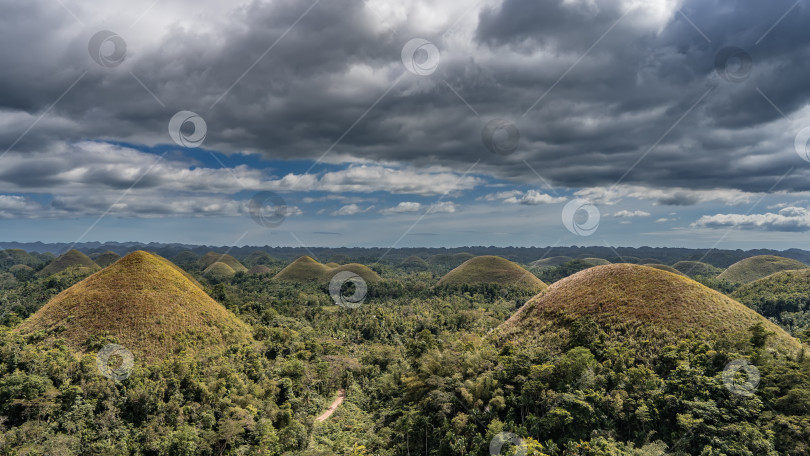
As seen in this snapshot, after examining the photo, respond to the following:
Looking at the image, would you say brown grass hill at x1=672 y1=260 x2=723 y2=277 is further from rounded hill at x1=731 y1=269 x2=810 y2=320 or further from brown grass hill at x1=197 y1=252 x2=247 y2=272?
brown grass hill at x1=197 y1=252 x2=247 y2=272

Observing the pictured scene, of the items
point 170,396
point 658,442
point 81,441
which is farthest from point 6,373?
point 658,442

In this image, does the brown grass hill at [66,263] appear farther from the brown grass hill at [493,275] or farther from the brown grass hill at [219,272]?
the brown grass hill at [493,275]

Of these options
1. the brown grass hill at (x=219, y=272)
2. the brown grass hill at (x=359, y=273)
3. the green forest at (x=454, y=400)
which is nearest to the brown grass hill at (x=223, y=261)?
the brown grass hill at (x=219, y=272)

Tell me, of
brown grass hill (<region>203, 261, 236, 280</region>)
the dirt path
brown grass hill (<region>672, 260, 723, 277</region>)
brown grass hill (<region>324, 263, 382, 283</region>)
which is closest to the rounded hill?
brown grass hill (<region>672, 260, 723, 277</region>)

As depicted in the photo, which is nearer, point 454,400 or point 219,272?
point 454,400

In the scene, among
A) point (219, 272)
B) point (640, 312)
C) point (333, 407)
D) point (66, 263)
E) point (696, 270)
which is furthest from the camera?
point (696, 270)

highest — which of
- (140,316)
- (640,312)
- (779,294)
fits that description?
(640,312)

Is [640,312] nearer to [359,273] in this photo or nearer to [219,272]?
[359,273]

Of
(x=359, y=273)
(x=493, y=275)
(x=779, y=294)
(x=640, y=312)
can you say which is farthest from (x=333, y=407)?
(x=359, y=273)
